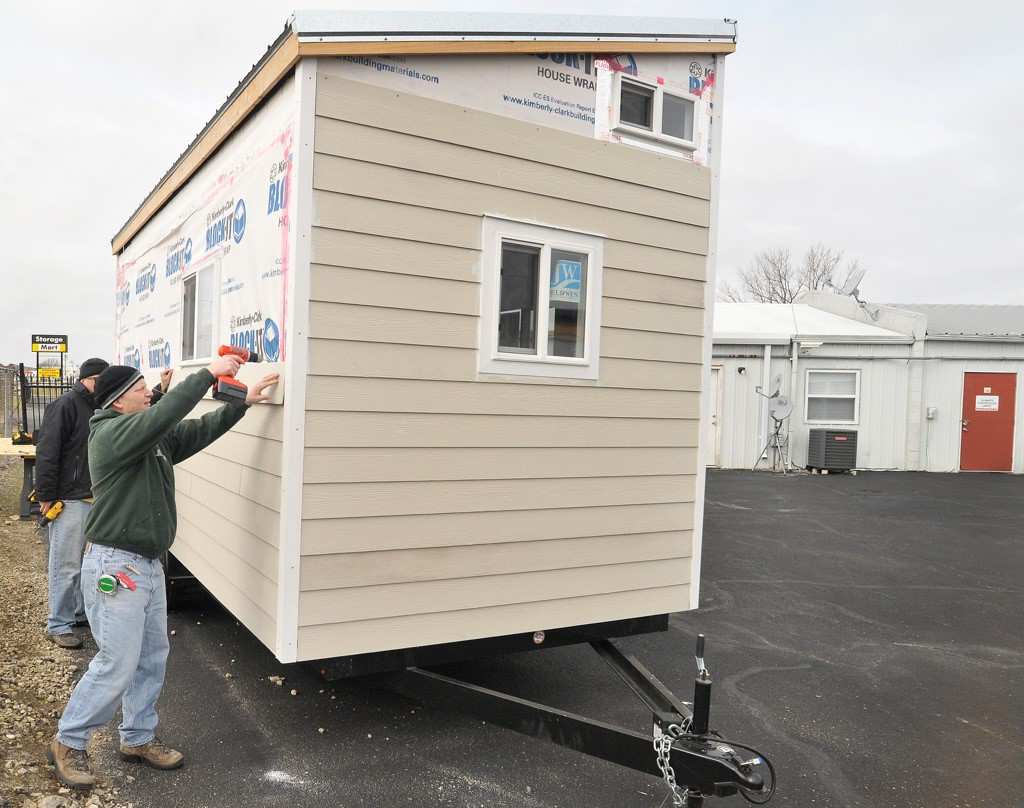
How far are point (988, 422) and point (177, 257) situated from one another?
16.8 meters

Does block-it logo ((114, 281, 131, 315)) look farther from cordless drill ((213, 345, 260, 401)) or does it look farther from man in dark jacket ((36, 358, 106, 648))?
cordless drill ((213, 345, 260, 401))

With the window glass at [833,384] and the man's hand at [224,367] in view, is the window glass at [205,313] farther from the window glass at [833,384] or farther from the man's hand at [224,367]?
the window glass at [833,384]

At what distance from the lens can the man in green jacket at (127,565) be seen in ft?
10.7

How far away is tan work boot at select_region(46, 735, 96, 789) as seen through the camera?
323cm

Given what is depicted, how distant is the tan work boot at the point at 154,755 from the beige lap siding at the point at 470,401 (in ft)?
2.92

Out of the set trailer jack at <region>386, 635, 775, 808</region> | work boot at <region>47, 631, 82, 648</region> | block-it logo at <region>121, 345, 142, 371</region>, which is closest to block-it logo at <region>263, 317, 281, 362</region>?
trailer jack at <region>386, 635, 775, 808</region>

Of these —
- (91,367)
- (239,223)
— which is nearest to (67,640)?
(91,367)

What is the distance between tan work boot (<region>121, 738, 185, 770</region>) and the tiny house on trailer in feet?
2.32

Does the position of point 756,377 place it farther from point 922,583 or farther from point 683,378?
point 683,378

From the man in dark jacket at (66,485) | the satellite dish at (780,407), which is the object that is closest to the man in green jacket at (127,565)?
the man in dark jacket at (66,485)

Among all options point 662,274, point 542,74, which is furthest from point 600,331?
point 542,74

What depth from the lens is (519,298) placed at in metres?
3.74

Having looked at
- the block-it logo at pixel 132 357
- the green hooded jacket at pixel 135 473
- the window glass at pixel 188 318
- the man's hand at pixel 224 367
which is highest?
the window glass at pixel 188 318

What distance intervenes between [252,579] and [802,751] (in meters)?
2.82
